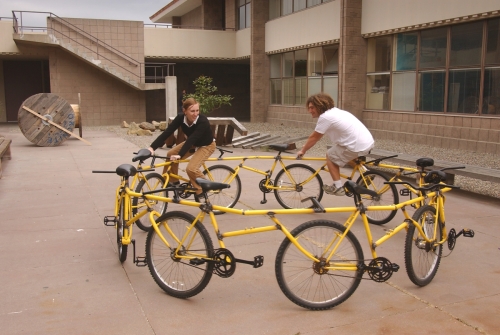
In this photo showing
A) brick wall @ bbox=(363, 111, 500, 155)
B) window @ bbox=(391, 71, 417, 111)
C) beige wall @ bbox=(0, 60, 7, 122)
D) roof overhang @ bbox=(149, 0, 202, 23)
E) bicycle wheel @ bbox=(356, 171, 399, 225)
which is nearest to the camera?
bicycle wheel @ bbox=(356, 171, 399, 225)

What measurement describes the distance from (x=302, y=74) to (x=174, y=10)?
49.3 feet

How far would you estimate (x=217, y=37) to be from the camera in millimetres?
27484

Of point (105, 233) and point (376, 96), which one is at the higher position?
point (376, 96)

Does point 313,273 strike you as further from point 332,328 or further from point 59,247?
point 59,247

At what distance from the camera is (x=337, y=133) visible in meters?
6.74

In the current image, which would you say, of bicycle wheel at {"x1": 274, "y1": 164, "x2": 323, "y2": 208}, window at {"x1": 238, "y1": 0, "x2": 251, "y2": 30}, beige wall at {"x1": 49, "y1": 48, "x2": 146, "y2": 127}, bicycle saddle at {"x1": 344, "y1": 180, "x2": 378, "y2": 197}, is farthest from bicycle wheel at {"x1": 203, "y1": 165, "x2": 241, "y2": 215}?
window at {"x1": 238, "y1": 0, "x2": 251, "y2": 30}

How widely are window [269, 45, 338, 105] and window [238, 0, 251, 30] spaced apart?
2811mm

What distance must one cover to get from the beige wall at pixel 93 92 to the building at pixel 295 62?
1.8 inches

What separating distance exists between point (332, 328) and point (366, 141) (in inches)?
134

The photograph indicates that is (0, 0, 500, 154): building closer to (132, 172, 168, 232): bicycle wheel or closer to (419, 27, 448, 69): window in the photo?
(419, 27, 448, 69): window

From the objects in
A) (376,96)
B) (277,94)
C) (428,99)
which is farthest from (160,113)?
(428,99)

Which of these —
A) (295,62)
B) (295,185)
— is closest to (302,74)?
(295,62)

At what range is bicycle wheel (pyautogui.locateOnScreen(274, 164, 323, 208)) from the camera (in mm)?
7430

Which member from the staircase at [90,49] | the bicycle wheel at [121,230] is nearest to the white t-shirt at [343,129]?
the bicycle wheel at [121,230]
